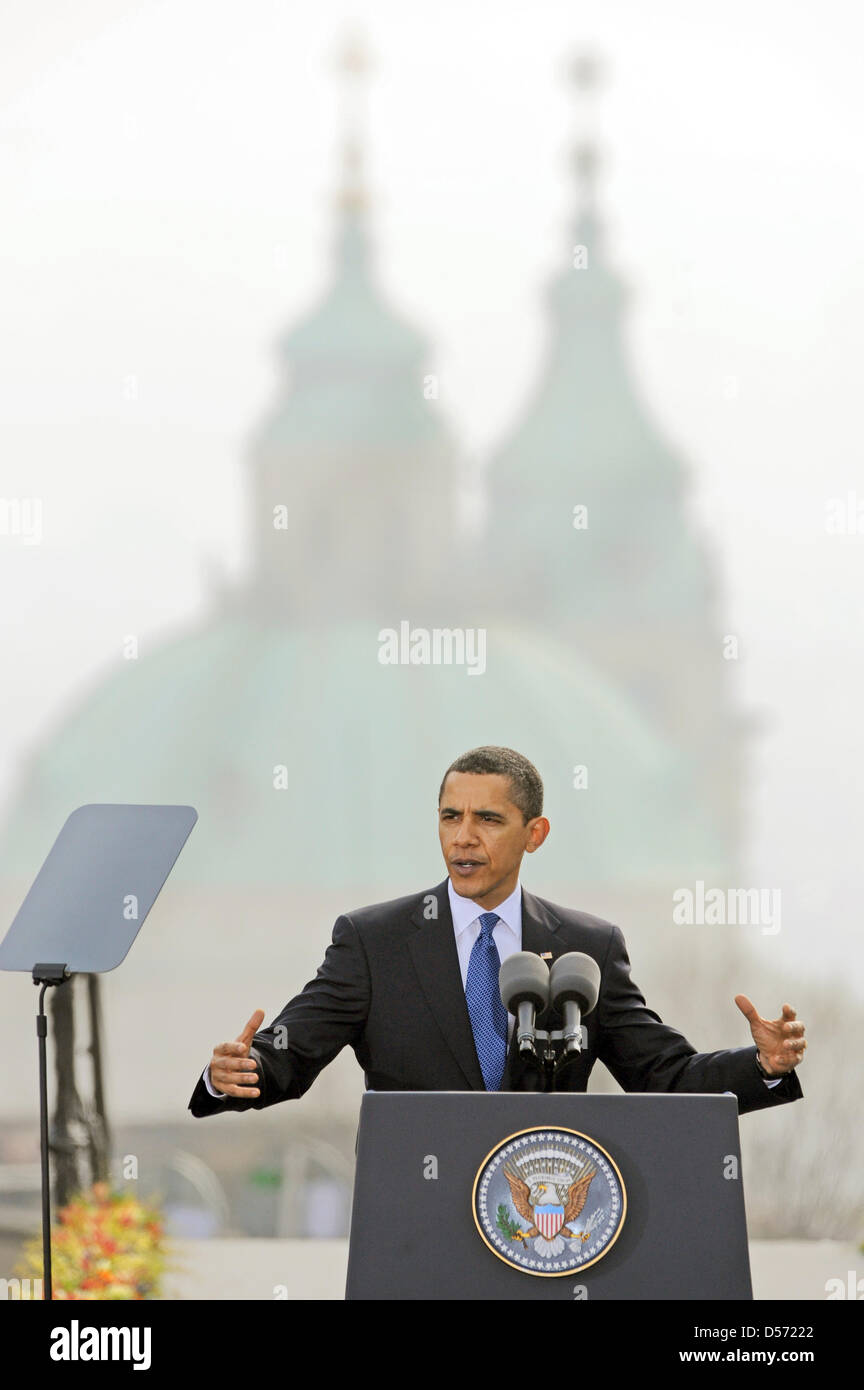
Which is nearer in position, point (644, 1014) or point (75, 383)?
point (644, 1014)

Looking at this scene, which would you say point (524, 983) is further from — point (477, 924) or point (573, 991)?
point (477, 924)

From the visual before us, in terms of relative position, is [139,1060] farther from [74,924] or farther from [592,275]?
[592,275]

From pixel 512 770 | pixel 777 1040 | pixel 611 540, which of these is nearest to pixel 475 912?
pixel 512 770

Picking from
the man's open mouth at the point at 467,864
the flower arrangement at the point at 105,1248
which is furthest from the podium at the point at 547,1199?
the flower arrangement at the point at 105,1248

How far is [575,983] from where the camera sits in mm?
2074

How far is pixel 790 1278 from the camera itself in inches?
193

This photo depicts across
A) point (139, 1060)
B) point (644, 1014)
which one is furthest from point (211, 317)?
point (644, 1014)

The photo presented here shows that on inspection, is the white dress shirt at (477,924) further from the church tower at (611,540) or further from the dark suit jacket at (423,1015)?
the church tower at (611,540)

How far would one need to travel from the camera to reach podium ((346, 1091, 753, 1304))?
1.94 m

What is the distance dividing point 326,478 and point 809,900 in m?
2.16

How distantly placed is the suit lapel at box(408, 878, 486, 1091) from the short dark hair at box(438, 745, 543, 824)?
0.22 metres

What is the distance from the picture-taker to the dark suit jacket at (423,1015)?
262 cm

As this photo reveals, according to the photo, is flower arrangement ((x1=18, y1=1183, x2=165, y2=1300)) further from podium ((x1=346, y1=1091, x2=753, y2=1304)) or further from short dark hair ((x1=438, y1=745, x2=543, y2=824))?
podium ((x1=346, y1=1091, x2=753, y2=1304))

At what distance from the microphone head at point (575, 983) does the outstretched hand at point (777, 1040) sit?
1.06 ft
